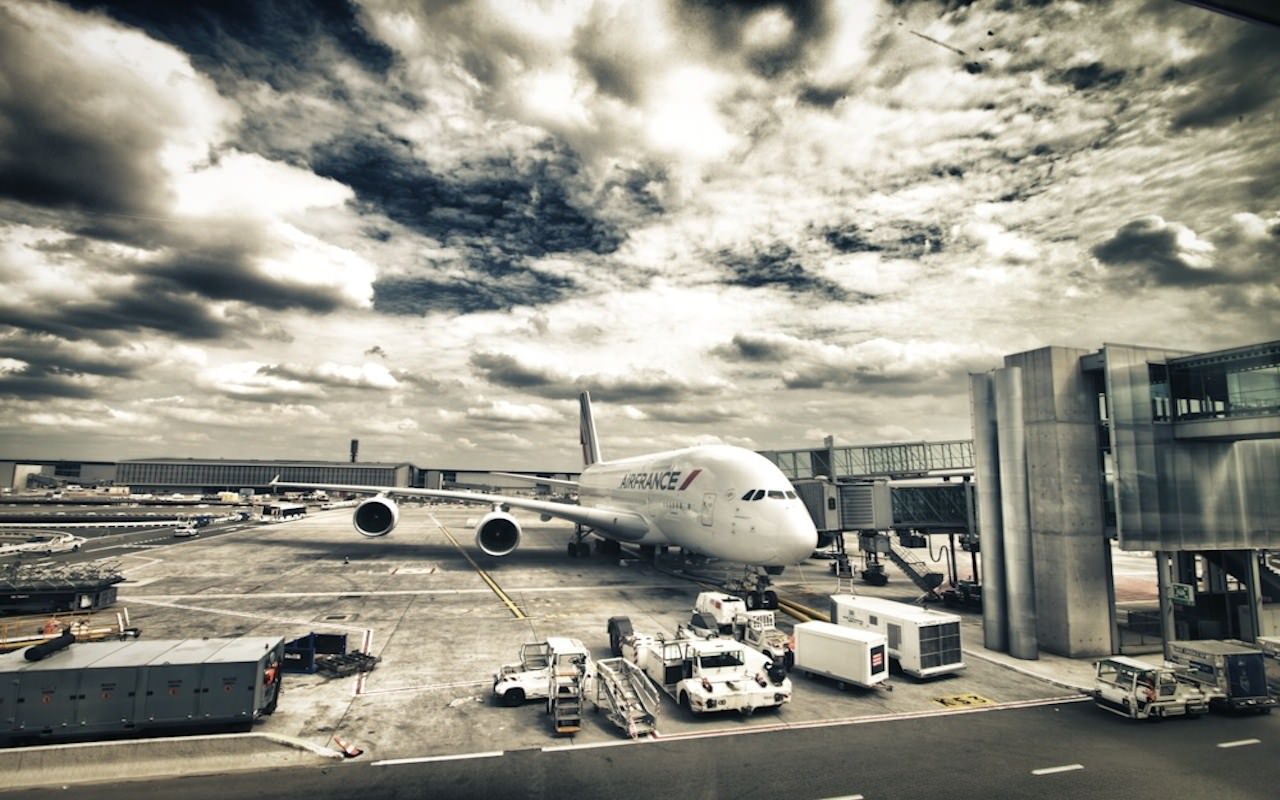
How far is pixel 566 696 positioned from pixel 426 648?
8486 millimetres

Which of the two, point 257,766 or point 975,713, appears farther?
point 975,713

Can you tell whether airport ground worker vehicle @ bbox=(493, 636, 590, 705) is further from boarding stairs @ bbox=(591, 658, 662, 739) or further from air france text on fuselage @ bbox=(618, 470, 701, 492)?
air france text on fuselage @ bbox=(618, 470, 701, 492)

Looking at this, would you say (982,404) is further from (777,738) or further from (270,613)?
(270,613)

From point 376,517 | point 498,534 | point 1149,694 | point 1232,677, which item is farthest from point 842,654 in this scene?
point 376,517

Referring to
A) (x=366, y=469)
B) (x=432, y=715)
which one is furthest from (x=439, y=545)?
(x=366, y=469)

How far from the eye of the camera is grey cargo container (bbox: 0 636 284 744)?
12.8 meters

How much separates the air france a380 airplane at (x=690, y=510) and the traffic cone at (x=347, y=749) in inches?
641

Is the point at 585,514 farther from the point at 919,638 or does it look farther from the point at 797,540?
the point at 919,638

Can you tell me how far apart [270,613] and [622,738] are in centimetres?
1906

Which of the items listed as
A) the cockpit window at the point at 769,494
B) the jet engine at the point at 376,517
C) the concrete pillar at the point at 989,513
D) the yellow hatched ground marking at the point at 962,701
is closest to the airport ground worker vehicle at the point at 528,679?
the yellow hatched ground marking at the point at 962,701

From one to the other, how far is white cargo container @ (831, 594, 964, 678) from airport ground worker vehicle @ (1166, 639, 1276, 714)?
5955 millimetres

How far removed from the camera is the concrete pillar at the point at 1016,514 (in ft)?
71.4

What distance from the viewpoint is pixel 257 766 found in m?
12.5

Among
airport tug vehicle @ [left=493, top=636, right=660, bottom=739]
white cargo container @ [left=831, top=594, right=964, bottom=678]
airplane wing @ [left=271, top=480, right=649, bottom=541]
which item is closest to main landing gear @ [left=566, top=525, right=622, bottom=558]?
airplane wing @ [left=271, top=480, right=649, bottom=541]
